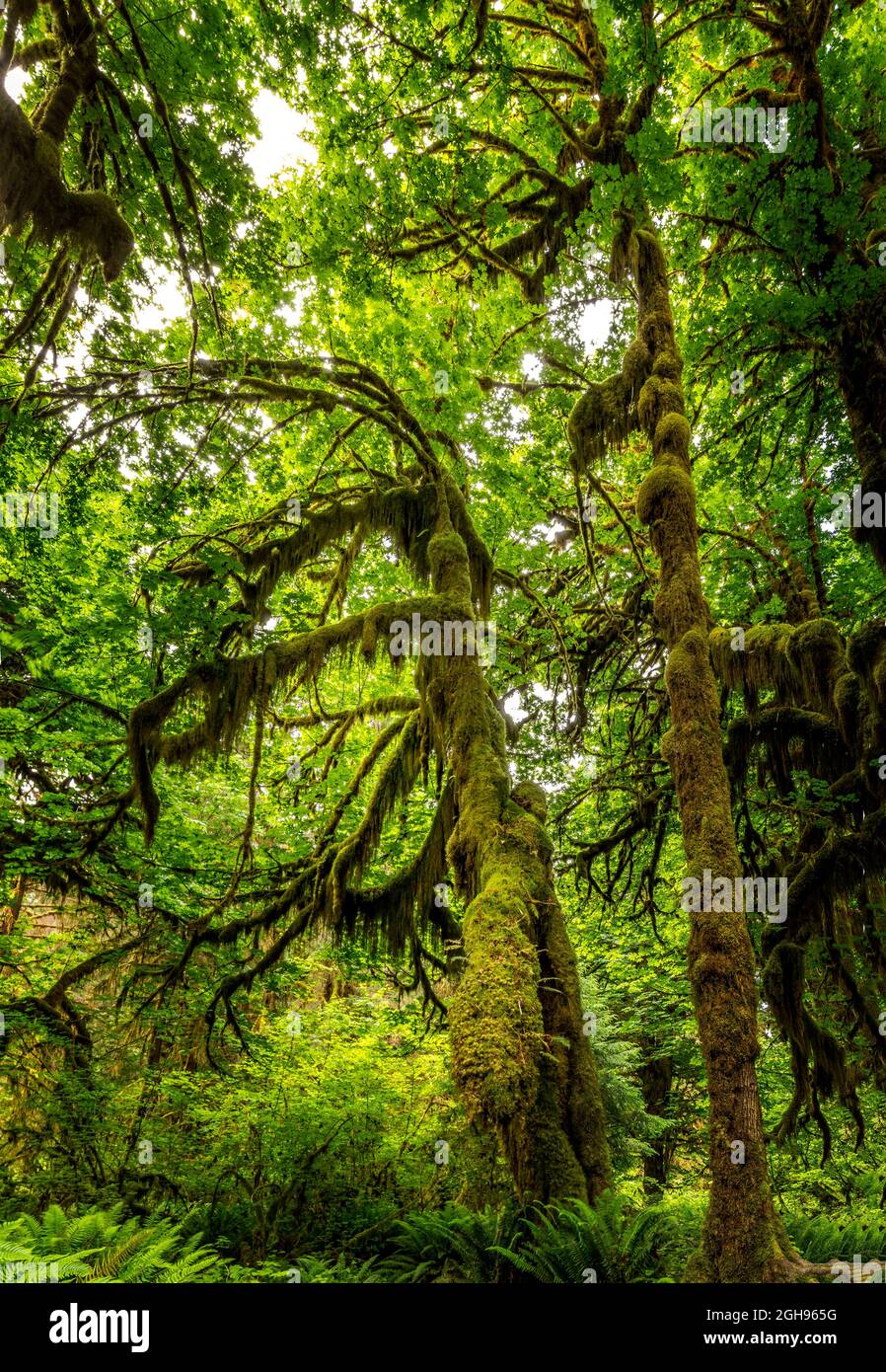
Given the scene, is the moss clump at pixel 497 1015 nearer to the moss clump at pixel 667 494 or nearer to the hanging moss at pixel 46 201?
the moss clump at pixel 667 494

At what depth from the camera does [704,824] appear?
13.4 feet

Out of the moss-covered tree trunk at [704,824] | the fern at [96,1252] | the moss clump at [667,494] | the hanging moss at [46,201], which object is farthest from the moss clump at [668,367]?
the fern at [96,1252]

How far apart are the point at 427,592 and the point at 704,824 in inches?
152

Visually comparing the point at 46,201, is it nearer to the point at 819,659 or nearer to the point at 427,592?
the point at 427,592

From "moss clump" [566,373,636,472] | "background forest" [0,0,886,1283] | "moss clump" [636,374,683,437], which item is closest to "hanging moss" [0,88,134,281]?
"background forest" [0,0,886,1283]

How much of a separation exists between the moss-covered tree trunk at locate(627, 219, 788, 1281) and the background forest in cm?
3

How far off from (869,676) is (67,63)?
6.69 m

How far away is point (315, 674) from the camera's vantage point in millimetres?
5551

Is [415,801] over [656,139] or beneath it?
beneath

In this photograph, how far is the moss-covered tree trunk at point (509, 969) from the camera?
316cm

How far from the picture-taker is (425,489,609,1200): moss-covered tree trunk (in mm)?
3164

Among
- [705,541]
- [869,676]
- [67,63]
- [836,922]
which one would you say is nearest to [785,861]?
[836,922]

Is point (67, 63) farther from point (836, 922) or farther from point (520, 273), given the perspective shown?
point (836, 922)

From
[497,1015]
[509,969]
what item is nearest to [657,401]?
[509,969]
